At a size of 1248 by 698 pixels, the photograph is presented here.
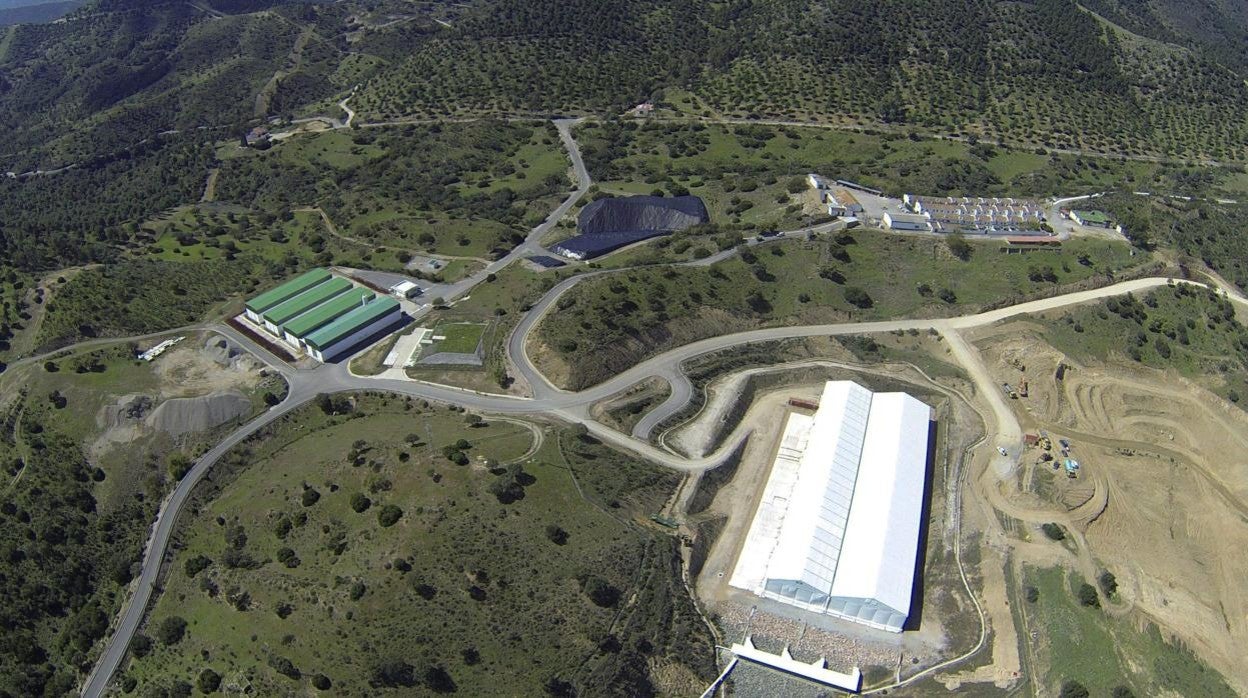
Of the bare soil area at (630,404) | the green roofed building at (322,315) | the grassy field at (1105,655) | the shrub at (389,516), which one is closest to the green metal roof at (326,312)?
the green roofed building at (322,315)

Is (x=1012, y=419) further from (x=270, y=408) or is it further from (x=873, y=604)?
(x=270, y=408)

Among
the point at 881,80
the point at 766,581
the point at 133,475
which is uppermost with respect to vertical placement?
the point at 881,80

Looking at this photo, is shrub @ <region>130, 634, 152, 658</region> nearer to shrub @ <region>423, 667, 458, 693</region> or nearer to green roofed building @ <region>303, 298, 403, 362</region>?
shrub @ <region>423, 667, 458, 693</region>

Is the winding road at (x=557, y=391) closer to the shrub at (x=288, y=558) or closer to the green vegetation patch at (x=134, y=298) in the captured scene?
the green vegetation patch at (x=134, y=298)

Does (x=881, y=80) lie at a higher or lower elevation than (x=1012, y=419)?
higher

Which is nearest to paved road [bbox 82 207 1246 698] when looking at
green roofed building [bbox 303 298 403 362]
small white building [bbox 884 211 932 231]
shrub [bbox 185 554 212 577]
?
green roofed building [bbox 303 298 403 362]

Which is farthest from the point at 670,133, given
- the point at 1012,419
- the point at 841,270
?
the point at 1012,419

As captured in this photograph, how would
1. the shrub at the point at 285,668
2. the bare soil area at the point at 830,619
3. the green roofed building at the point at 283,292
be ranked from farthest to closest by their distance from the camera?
1. the green roofed building at the point at 283,292
2. the bare soil area at the point at 830,619
3. the shrub at the point at 285,668

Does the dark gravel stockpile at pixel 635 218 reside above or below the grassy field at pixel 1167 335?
below
